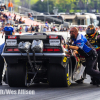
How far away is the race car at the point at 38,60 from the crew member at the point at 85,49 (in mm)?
248

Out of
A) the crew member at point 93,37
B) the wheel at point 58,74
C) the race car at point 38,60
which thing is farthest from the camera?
the crew member at point 93,37

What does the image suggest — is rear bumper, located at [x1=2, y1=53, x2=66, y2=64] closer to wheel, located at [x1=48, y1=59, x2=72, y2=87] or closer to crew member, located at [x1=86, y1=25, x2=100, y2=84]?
wheel, located at [x1=48, y1=59, x2=72, y2=87]

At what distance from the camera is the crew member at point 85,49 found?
7.82 metres

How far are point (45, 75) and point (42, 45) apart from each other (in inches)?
43.0

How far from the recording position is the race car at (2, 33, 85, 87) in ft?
23.3

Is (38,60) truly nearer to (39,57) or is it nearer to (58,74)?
(39,57)

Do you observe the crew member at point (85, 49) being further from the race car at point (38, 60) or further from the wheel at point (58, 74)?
the wheel at point (58, 74)

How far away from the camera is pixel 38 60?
744 centimetres

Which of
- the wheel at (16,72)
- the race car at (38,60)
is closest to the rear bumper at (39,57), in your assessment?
the race car at (38,60)

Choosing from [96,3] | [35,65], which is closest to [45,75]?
[35,65]

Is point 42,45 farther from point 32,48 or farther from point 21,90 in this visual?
point 21,90

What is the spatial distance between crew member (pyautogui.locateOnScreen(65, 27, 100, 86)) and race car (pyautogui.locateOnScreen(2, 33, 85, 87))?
0.81 ft

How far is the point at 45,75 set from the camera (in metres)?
7.88

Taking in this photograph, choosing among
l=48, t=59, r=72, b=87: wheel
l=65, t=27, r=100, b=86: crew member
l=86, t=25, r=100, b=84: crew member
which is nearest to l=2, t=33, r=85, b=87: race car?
l=48, t=59, r=72, b=87: wheel
